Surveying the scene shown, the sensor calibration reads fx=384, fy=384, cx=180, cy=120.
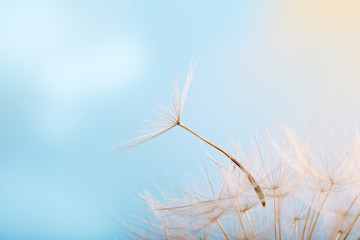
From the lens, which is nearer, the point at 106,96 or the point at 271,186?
the point at 271,186

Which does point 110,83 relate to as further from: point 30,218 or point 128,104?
point 30,218

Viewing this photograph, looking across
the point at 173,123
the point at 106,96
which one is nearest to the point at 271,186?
the point at 173,123

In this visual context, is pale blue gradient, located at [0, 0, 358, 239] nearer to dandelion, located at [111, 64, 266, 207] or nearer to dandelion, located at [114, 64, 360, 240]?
dandelion, located at [114, 64, 360, 240]

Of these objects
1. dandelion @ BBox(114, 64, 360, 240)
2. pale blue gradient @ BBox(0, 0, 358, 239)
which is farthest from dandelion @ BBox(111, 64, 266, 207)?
pale blue gradient @ BBox(0, 0, 358, 239)

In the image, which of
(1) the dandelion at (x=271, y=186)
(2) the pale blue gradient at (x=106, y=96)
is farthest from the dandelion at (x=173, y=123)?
(2) the pale blue gradient at (x=106, y=96)

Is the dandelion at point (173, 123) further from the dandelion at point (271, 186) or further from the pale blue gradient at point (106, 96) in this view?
the pale blue gradient at point (106, 96)

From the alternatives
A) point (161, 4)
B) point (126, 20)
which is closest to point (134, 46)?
point (126, 20)

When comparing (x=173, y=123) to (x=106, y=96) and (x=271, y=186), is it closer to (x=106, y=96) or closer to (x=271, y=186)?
(x=271, y=186)

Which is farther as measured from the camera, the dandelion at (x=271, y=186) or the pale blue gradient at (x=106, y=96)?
the pale blue gradient at (x=106, y=96)
